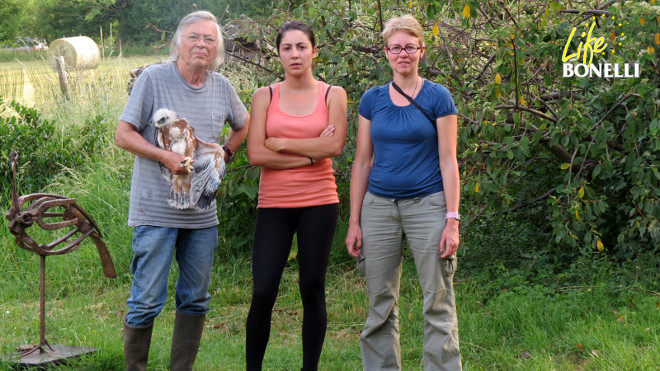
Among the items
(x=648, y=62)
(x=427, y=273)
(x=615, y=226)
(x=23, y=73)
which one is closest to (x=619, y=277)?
(x=615, y=226)

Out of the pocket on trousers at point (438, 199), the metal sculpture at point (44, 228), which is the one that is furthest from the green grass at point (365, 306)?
the pocket on trousers at point (438, 199)

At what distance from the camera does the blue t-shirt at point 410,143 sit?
3.60m

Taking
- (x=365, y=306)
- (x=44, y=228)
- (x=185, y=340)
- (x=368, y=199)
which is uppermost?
(x=368, y=199)

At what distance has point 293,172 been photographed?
383 cm

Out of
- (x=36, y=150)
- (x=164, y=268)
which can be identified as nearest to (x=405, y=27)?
(x=164, y=268)

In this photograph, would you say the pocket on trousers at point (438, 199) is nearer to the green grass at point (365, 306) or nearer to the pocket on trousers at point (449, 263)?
the pocket on trousers at point (449, 263)

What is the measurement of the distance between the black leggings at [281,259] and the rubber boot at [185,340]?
1.08 ft

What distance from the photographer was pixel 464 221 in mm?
5293

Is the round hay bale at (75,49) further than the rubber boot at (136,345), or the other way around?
the round hay bale at (75,49)

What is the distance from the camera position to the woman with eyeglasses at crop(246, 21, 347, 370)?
12.5ft

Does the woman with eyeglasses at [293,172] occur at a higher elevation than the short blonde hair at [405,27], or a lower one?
lower

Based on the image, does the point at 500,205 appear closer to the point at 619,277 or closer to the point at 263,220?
the point at 619,277

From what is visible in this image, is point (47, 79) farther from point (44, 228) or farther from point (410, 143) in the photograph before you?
point (410, 143)

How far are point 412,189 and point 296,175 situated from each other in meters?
0.60
